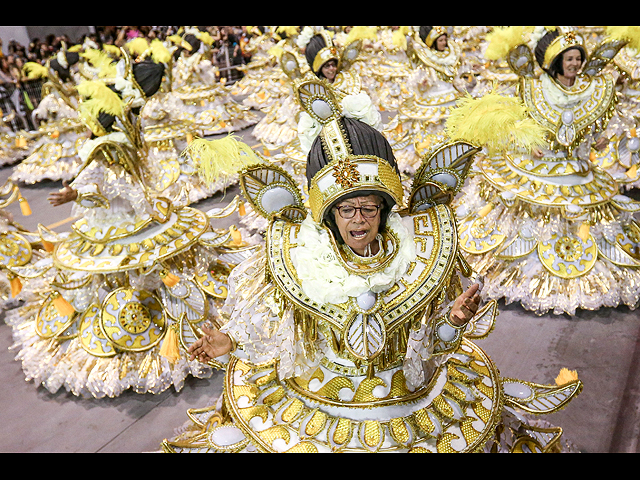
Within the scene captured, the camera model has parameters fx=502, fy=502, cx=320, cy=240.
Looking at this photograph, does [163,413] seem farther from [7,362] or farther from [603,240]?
[603,240]

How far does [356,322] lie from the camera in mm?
1761

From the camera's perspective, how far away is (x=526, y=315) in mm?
3652

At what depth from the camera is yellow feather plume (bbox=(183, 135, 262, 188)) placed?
1.88 m

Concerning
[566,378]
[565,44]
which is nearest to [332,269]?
[566,378]

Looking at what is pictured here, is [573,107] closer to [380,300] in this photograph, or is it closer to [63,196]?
[380,300]

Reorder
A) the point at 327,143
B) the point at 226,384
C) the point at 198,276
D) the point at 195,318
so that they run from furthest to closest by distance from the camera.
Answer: the point at 198,276
the point at 195,318
the point at 226,384
the point at 327,143

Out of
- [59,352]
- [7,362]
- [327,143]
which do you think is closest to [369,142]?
[327,143]

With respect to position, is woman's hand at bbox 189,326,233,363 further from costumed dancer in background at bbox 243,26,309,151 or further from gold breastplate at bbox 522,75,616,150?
costumed dancer in background at bbox 243,26,309,151

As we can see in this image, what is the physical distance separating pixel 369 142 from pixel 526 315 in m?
2.49

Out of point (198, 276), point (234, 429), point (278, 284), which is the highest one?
point (278, 284)

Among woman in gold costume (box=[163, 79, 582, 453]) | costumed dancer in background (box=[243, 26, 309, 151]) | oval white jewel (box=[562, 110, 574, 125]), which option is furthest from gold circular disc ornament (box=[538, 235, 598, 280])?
costumed dancer in background (box=[243, 26, 309, 151])

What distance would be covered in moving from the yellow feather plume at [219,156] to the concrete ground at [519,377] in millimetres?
1776

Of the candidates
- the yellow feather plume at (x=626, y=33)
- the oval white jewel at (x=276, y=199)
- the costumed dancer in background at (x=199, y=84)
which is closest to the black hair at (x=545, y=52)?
the yellow feather plume at (x=626, y=33)

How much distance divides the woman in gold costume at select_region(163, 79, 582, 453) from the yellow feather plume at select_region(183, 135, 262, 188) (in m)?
0.10
